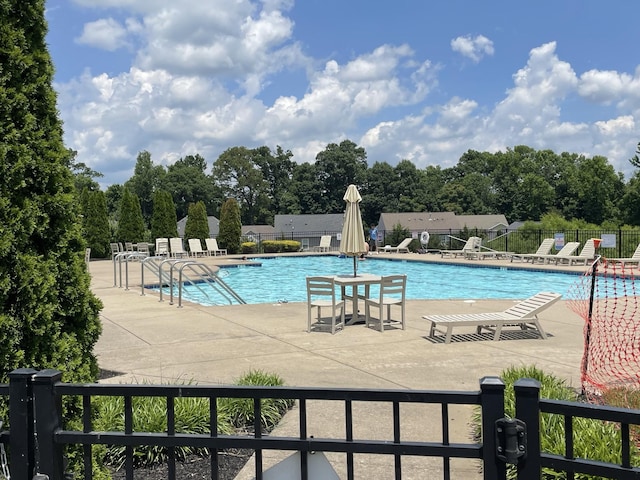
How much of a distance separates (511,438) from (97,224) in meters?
30.9

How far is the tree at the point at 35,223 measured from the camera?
274 centimetres

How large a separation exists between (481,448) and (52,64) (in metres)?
2.84

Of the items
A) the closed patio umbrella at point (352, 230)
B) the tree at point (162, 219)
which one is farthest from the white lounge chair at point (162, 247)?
the closed patio umbrella at point (352, 230)

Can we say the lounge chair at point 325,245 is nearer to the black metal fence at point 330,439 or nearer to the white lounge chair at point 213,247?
the white lounge chair at point 213,247

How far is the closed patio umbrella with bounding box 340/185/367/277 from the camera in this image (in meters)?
9.60

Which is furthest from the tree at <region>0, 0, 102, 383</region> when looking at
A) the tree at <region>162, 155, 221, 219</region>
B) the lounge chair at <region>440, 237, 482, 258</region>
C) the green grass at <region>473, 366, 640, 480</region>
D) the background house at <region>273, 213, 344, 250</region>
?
the tree at <region>162, 155, 221, 219</region>

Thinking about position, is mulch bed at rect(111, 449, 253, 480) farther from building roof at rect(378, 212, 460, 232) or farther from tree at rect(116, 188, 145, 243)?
building roof at rect(378, 212, 460, 232)

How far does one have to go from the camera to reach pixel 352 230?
9703mm

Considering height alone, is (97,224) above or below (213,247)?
above

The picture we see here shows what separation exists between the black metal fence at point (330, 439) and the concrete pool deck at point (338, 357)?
4.95 feet

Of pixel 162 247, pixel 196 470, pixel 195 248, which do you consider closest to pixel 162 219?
pixel 195 248

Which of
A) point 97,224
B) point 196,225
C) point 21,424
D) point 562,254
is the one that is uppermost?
point 97,224

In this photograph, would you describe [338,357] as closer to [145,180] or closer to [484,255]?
[484,255]

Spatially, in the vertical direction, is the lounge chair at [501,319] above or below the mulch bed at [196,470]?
above
